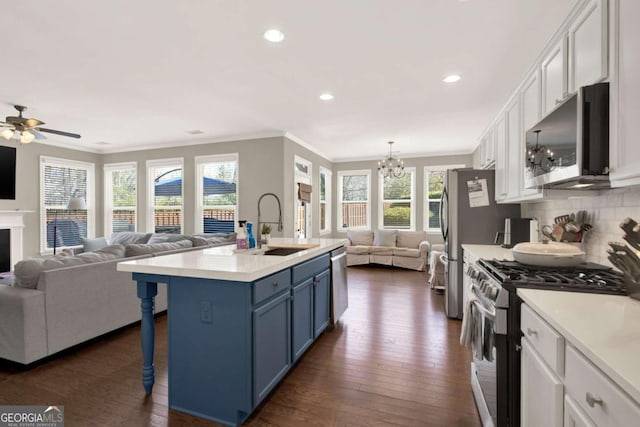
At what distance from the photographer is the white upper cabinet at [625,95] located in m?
1.25

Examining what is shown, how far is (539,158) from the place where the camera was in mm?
1962

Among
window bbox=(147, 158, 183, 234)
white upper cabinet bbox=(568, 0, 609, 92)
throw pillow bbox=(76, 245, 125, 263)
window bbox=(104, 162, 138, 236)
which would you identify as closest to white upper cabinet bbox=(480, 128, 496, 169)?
white upper cabinet bbox=(568, 0, 609, 92)

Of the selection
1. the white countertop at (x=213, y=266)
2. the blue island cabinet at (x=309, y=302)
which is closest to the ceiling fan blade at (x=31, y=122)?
the white countertop at (x=213, y=266)

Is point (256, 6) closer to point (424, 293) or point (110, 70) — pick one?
point (110, 70)

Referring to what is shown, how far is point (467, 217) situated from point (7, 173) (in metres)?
7.33

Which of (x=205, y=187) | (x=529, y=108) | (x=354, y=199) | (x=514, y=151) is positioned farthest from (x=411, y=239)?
(x=205, y=187)

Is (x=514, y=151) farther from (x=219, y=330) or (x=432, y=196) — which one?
(x=432, y=196)

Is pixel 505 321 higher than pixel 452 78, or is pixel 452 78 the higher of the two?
pixel 452 78

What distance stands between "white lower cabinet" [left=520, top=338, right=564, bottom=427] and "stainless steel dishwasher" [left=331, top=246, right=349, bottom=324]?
6.43 feet

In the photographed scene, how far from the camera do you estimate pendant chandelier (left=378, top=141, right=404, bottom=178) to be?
594 cm

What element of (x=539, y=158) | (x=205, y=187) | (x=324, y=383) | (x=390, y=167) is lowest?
(x=324, y=383)

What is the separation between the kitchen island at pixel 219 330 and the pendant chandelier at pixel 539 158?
1789 mm

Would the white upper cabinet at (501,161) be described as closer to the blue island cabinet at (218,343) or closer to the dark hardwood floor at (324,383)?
the dark hardwood floor at (324,383)

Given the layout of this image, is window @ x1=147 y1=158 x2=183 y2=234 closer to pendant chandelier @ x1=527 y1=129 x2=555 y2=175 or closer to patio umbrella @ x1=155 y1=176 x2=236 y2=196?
patio umbrella @ x1=155 y1=176 x2=236 y2=196
